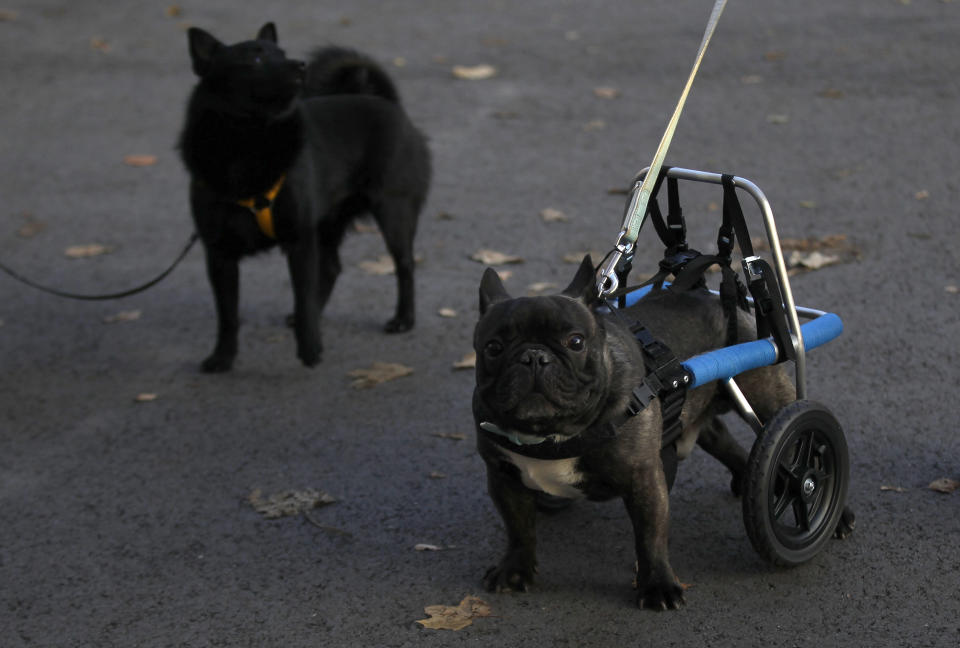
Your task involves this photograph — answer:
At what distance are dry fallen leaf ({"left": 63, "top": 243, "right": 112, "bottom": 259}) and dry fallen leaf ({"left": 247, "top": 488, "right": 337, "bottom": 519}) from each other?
351cm

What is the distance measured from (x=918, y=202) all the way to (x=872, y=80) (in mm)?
2813

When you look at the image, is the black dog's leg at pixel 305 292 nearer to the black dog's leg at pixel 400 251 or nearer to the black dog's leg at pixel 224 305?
the black dog's leg at pixel 224 305

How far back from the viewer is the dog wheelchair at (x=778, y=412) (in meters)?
3.29

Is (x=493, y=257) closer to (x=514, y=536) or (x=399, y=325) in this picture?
(x=399, y=325)

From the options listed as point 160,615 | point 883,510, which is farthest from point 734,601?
point 160,615

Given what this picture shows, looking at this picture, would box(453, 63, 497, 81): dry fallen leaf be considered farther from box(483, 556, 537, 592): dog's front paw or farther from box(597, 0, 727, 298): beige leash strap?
box(483, 556, 537, 592): dog's front paw

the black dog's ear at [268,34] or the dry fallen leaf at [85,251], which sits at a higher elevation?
the black dog's ear at [268,34]

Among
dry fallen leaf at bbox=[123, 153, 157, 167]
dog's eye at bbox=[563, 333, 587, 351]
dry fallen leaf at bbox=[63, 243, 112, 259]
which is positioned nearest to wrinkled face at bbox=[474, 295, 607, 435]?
dog's eye at bbox=[563, 333, 587, 351]

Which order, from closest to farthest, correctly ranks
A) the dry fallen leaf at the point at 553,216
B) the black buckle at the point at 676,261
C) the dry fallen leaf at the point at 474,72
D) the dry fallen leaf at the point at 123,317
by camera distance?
1. the black buckle at the point at 676,261
2. the dry fallen leaf at the point at 123,317
3. the dry fallen leaf at the point at 553,216
4. the dry fallen leaf at the point at 474,72

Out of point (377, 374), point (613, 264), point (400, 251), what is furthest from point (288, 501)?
point (400, 251)

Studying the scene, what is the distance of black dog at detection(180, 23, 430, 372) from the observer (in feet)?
16.9

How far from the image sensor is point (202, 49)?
514 centimetres

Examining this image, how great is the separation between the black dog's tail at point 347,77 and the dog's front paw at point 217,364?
5.35ft

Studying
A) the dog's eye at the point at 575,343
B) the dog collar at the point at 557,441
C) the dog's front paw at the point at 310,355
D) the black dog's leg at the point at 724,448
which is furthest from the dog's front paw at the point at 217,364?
the dog's eye at the point at 575,343
